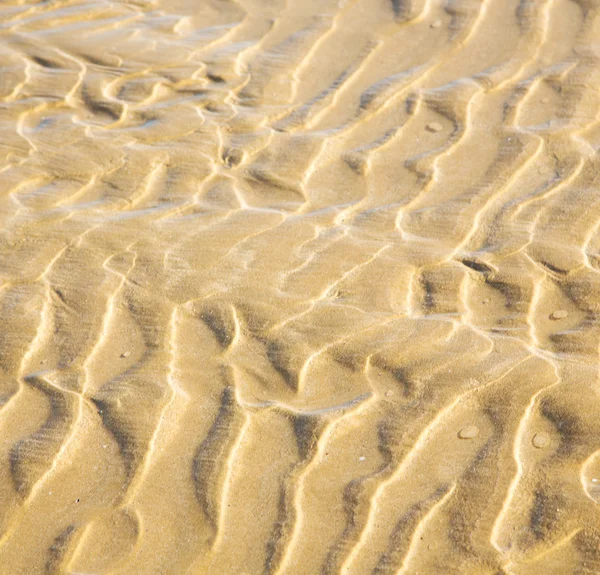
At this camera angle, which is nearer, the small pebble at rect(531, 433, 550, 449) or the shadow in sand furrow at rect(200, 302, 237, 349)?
the small pebble at rect(531, 433, 550, 449)

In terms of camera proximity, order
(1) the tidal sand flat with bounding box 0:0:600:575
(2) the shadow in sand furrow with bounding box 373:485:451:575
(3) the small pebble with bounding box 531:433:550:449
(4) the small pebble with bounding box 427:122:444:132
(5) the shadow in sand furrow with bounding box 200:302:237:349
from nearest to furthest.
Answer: (2) the shadow in sand furrow with bounding box 373:485:451:575, (1) the tidal sand flat with bounding box 0:0:600:575, (3) the small pebble with bounding box 531:433:550:449, (5) the shadow in sand furrow with bounding box 200:302:237:349, (4) the small pebble with bounding box 427:122:444:132

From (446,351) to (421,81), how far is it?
2.04m

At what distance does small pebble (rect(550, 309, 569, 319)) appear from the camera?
Result: 2699mm

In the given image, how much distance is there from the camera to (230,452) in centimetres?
228

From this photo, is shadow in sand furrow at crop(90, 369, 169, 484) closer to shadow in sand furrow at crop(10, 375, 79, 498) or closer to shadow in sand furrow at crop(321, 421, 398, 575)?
shadow in sand furrow at crop(10, 375, 79, 498)

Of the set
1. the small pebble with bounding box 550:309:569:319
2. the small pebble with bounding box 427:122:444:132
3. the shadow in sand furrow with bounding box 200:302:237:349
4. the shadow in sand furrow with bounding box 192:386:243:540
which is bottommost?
the shadow in sand furrow with bounding box 192:386:243:540

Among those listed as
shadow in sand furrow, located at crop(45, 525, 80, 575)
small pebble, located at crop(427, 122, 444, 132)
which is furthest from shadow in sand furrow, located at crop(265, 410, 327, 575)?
small pebble, located at crop(427, 122, 444, 132)

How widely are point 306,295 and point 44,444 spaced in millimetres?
1005

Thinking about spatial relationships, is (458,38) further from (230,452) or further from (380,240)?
(230,452)

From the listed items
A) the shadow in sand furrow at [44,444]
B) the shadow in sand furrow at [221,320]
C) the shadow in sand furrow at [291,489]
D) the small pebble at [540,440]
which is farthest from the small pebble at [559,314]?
the shadow in sand furrow at [44,444]

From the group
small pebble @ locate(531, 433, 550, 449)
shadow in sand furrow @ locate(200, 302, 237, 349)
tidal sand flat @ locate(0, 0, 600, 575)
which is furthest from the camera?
shadow in sand furrow @ locate(200, 302, 237, 349)

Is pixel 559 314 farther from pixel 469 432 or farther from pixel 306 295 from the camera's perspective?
pixel 306 295

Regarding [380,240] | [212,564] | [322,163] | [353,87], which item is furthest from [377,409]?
[353,87]

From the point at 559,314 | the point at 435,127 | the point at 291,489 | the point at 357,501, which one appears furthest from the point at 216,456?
the point at 435,127
